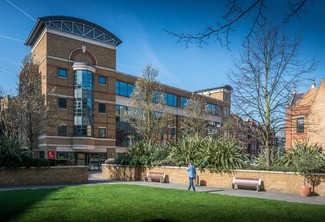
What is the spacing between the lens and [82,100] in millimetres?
41500

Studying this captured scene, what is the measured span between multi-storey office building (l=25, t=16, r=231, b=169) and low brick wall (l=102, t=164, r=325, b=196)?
1449 cm

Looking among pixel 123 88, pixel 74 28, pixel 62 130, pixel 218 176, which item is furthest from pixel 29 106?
pixel 123 88

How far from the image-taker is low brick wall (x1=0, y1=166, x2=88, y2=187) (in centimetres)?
1897

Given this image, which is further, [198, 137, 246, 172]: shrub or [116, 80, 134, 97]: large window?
[116, 80, 134, 97]: large window

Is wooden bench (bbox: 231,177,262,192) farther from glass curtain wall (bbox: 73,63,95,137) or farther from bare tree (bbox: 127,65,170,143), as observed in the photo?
glass curtain wall (bbox: 73,63,95,137)

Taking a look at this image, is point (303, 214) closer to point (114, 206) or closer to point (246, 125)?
point (114, 206)

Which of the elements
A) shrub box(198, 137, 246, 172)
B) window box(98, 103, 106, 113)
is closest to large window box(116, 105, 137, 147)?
window box(98, 103, 106, 113)

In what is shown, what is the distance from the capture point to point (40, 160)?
20328 millimetres

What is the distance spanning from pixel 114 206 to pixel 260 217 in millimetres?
4742

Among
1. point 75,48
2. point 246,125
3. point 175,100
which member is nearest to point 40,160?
point 246,125

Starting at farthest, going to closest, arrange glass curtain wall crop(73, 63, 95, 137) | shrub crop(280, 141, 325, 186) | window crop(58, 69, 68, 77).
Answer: glass curtain wall crop(73, 63, 95, 137)
window crop(58, 69, 68, 77)
shrub crop(280, 141, 325, 186)

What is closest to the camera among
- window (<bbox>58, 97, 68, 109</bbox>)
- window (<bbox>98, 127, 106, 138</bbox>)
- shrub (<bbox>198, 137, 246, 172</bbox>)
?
shrub (<bbox>198, 137, 246, 172</bbox>)

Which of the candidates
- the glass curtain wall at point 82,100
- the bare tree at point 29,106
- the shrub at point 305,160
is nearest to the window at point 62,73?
the glass curtain wall at point 82,100

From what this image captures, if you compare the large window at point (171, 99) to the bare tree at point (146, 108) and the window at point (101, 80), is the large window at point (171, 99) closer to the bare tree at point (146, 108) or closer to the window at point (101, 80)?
the window at point (101, 80)
